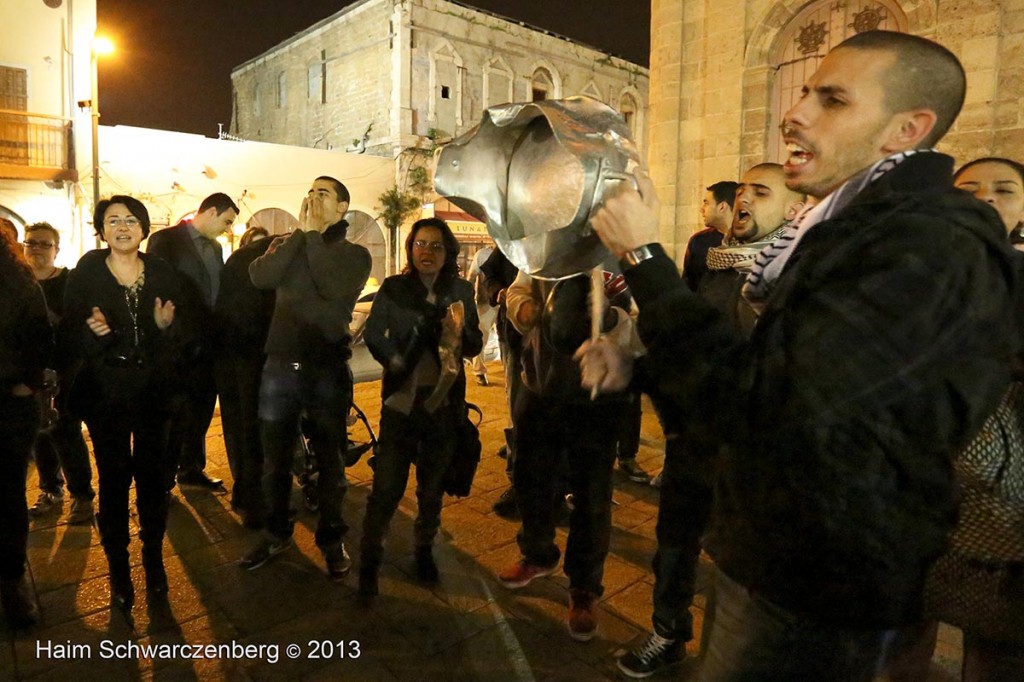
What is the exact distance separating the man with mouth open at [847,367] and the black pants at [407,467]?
7.01 feet

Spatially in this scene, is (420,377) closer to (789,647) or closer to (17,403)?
(17,403)

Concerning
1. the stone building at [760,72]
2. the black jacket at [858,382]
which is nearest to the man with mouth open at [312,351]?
the black jacket at [858,382]

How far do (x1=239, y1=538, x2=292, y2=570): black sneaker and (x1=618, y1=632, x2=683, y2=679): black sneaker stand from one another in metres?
2.06

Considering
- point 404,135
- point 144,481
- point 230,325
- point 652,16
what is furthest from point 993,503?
point 404,135

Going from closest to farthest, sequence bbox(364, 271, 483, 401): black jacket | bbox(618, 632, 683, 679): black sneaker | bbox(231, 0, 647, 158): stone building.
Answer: bbox(618, 632, 683, 679): black sneaker < bbox(364, 271, 483, 401): black jacket < bbox(231, 0, 647, 158): stone building

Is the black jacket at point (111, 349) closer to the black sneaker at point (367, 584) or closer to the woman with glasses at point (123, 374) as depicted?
the woman with glasses at point (123, 374)

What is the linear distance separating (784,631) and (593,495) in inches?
68.5

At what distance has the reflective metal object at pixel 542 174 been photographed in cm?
164

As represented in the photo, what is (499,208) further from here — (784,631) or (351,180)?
(351,180)

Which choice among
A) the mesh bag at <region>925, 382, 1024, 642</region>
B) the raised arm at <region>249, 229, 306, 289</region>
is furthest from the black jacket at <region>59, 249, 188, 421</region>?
the mesh bag at <region>925, 382, 1024, 642</region>

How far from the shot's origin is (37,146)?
14.5 metres

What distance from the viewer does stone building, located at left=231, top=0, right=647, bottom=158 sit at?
22.1 meters

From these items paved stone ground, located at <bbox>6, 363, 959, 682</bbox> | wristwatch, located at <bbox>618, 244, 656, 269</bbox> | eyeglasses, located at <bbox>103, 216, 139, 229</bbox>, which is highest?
eyeglasses, located at <bbox>103, 216, 139, 229</bbox>

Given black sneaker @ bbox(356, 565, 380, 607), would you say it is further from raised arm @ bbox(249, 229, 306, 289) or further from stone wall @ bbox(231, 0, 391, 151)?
stone wall @ bbox(231, 0, 391, 151)
